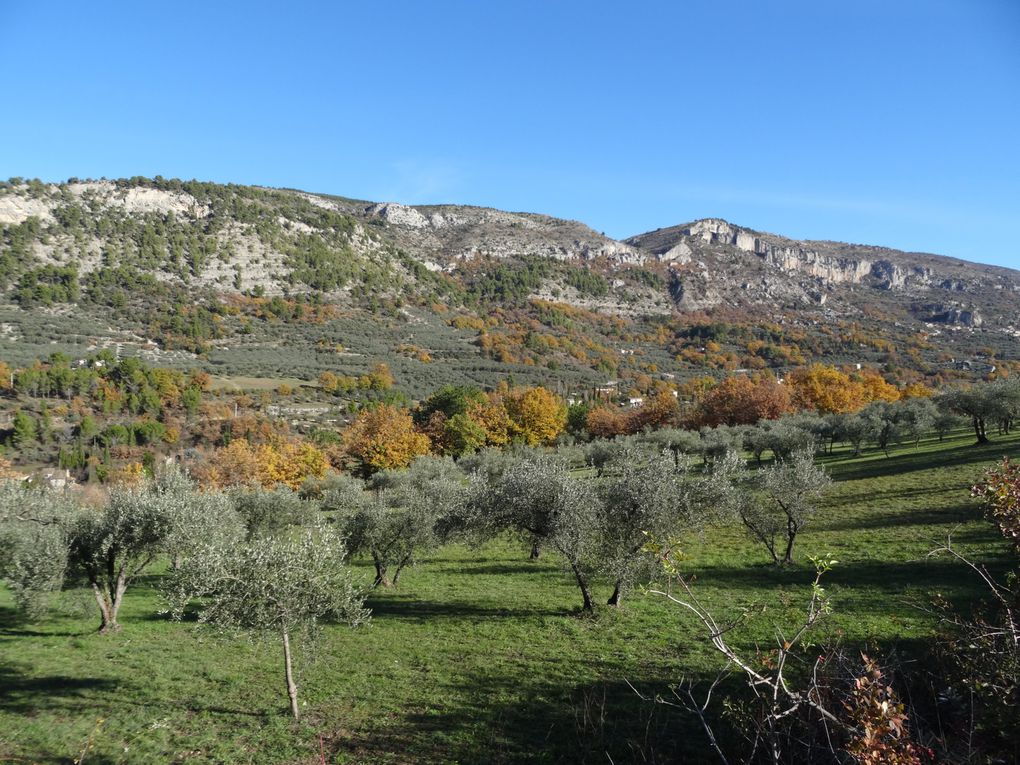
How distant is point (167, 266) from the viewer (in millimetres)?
149875

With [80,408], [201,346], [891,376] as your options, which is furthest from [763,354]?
[80,408]

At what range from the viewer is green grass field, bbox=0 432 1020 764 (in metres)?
11.7

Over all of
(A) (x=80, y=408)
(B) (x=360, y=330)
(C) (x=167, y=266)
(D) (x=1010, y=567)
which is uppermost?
(C) (x=167, y=266)

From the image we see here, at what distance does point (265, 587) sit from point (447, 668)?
20.7 feet

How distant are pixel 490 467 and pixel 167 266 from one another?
145155 millimetres

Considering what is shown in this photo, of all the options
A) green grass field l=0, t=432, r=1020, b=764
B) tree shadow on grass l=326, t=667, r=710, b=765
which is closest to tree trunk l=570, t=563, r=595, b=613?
green grass field l=0, t=432, r=1020, b=764

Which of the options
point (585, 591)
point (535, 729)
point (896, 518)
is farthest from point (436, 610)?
point (896, 518)

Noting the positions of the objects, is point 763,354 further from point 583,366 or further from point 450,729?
point 450,729

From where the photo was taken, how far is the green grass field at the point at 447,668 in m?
11.7

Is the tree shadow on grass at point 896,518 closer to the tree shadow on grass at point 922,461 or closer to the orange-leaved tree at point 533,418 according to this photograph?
the tree shadow on grass at point 922,461

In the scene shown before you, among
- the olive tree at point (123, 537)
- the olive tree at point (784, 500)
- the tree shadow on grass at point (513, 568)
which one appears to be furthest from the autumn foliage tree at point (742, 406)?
the olive tree at point (123, 537)

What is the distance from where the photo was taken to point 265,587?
42.2 ft

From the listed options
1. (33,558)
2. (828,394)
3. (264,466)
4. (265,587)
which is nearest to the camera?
(265,587)

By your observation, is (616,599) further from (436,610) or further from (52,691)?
Answer: (52,691)
